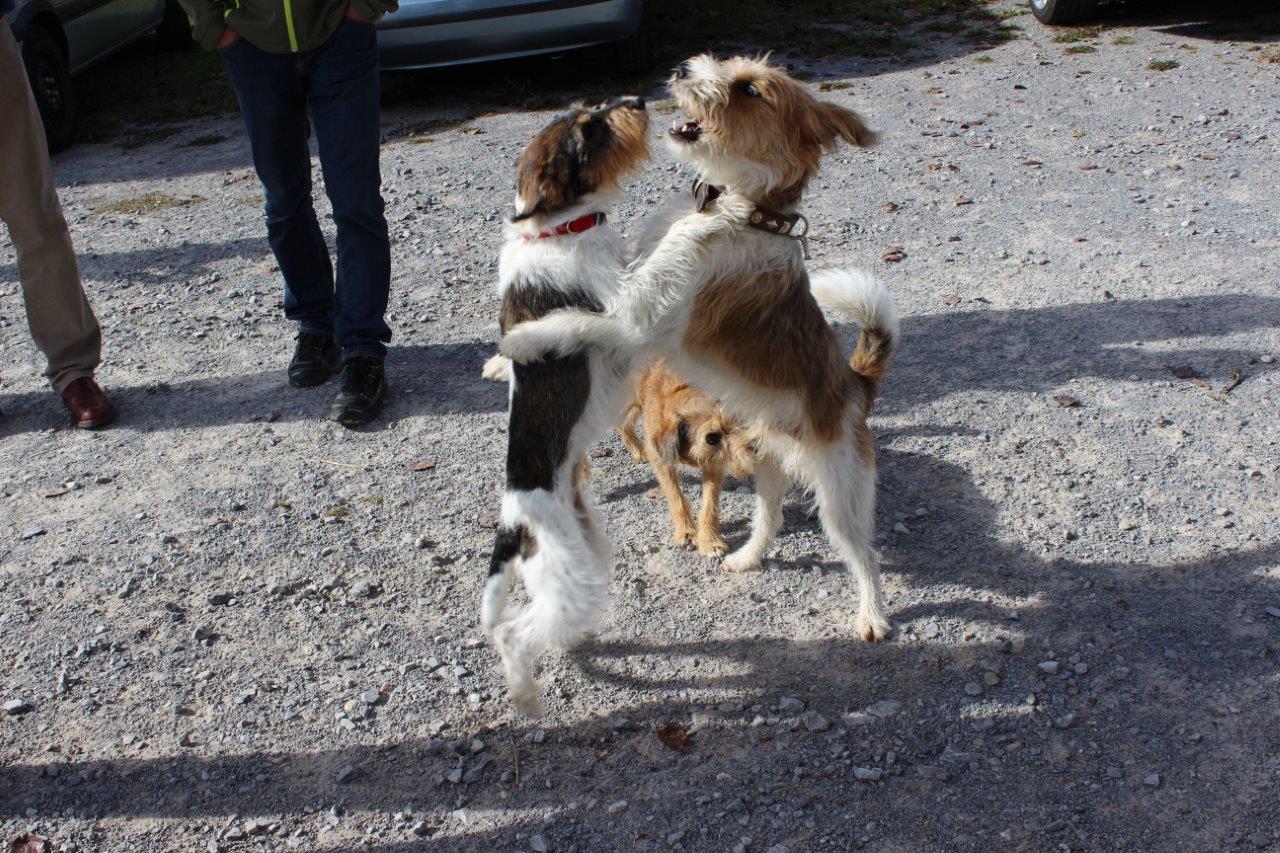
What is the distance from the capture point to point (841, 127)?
126 inches

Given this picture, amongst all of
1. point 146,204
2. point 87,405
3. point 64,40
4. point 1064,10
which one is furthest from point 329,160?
point 1064,10

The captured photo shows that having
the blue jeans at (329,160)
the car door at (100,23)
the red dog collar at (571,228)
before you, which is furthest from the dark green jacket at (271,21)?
the car door at (100,23)

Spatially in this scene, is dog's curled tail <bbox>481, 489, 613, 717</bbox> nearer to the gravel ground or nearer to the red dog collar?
the gravel ground

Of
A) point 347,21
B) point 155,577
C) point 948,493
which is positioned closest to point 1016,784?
point 948,493

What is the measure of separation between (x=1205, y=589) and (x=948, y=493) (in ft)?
3.08

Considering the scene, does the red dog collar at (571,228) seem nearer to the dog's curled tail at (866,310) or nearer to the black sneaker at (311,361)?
the dog's curled tail at (866,310)

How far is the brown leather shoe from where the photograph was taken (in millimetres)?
4762

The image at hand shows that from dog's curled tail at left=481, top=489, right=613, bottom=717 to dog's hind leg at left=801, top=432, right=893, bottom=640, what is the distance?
0.79 meters

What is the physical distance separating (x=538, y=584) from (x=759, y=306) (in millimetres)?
1060

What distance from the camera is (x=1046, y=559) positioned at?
369 centimetres

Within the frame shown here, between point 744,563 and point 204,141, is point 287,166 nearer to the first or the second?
point 744,563

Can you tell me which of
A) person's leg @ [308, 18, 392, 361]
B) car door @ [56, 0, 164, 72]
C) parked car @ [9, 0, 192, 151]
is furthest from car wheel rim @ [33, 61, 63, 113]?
person's leg @ [308, 18, 392, 361]

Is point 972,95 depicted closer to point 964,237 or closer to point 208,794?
point 964,237

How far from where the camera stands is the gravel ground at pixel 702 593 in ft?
9.37
